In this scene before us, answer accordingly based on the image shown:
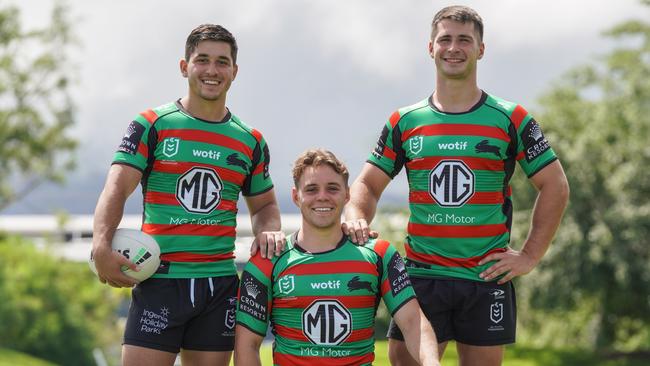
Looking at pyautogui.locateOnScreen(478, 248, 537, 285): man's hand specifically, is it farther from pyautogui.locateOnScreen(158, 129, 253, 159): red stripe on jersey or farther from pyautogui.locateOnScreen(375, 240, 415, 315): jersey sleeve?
pyautogui.locateOnScreen(158, 129, 253, 159): red stripe on jersey

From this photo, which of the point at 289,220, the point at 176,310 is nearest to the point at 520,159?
the point at 176,310

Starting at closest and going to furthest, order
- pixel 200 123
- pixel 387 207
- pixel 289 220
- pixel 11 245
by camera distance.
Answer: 1. pixel 200 123
2. pixel 387 207
3. pixel 11 245
4. pixel 289 220

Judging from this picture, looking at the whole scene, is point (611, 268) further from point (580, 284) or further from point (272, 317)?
point (272, 317)

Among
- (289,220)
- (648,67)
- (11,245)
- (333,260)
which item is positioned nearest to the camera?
(333,260)

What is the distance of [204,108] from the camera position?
5543mm

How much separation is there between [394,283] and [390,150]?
0.89 metres

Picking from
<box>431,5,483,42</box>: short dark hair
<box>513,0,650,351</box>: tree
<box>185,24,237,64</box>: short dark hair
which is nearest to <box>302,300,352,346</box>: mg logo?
<box>185,24,237,64</box>: short dark hair

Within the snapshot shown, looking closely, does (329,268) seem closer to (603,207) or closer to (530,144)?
(530,144)

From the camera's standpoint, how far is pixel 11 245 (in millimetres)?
33281

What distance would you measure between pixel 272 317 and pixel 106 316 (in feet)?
101

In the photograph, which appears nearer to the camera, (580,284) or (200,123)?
(200,123)

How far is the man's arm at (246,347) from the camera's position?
507 centimetres

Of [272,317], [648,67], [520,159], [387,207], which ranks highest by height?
[648,67]

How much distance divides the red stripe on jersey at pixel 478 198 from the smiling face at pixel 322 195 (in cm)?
58
